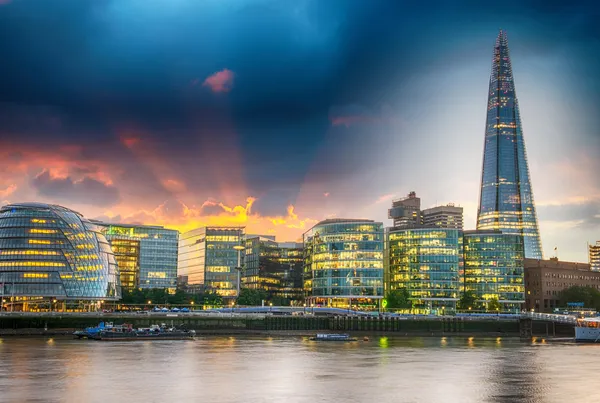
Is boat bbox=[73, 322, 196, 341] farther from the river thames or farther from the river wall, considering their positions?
the river wall

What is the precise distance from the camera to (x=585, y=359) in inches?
4232

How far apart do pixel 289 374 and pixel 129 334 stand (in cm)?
7550

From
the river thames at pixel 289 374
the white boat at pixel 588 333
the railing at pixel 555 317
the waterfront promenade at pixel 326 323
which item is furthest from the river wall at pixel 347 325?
the river thames at pixel 289 374

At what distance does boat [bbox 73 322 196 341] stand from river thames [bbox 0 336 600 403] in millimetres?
21410

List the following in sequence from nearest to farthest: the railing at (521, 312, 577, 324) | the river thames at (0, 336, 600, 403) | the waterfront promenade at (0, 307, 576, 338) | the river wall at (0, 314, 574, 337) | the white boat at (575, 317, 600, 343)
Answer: the river thames at (0, 336, 600, 403) → the white boat at (575, 317, 600, 343) → the waterfront promenade at (0, 307, 576, 338) → the railing at (521, 312, 577, 324) → the river wall at (0, 314, 574, 337)

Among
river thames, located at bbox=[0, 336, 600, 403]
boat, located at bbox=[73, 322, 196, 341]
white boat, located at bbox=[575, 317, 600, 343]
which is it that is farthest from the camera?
white boat, located at bbox=[575, 317, 600, 343]

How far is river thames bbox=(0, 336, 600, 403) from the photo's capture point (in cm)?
6469

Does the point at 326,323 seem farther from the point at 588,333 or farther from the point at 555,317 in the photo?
the point at 588,333

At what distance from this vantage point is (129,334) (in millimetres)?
148250

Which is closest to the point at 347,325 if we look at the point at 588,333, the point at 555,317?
the point at 555,317

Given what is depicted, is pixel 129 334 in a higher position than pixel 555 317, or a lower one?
lower

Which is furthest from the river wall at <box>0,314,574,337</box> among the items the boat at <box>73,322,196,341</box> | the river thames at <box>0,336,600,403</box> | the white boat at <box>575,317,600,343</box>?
the river thames at <box>0,336,600,403</box>

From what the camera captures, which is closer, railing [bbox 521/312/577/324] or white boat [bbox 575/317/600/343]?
white boat [bbox 575/317/600/343]

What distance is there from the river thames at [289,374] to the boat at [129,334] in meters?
21.4
